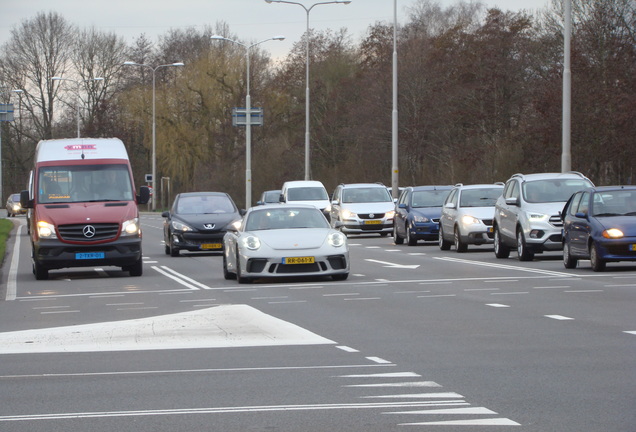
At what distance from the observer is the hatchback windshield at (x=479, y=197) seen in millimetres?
31500

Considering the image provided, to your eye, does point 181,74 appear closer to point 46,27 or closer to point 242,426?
point 46,27

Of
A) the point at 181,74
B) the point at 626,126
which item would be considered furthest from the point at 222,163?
the point at 626,126

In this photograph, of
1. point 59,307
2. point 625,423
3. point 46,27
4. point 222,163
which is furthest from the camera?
point 46,27

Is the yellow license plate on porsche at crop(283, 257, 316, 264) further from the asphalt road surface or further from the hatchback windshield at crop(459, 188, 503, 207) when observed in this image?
the hatchback windshield at crop(459, 188, 503, 207)

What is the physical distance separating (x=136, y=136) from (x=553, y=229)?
2780 inches

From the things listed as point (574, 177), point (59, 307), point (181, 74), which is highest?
point (181, 74)

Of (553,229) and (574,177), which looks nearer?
(553,229)

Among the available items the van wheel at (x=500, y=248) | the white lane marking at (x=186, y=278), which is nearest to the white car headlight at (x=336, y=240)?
the white lane marking at (x=186, y=278)

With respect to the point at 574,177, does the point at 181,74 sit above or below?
above

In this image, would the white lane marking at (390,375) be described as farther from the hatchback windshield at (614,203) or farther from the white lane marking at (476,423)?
the hatchback windshield at (614,203)

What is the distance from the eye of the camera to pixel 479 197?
104ft

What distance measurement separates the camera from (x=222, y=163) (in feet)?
267

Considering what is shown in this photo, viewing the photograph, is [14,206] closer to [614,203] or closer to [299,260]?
[299,260]

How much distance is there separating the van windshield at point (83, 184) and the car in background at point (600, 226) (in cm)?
841
